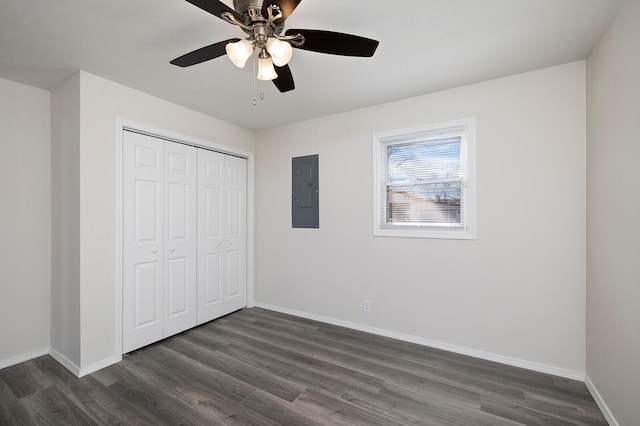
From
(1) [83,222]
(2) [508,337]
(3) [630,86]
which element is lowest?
(2) [508,337]

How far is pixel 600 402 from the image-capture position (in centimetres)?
183

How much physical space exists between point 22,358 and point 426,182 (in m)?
4.12

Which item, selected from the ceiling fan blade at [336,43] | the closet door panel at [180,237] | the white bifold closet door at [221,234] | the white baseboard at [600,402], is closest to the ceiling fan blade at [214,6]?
the ceiling fan blade at [336,43]

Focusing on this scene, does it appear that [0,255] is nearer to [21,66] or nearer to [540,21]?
[21,66]

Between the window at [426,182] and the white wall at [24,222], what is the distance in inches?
129

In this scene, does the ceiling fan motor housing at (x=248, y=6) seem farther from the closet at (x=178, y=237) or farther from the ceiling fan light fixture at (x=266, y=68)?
the closet at (x=178, y=237)

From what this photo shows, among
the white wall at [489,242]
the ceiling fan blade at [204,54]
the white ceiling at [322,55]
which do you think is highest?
the white ceiling at [322,55]

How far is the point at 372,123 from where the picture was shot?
3045 millimetres

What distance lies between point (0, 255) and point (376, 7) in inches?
140

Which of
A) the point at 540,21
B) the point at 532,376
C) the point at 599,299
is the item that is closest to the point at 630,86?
the point at 540,21

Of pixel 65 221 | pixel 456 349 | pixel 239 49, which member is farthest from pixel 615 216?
pixel 65 221

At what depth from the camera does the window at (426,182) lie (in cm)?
259

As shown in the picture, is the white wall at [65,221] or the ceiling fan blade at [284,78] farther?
the white wall at [65,221]

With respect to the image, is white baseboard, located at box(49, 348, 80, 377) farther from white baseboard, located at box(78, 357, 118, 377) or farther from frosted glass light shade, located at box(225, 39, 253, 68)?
frosted glass light shade, located at box(225, 39, 253, 68)
